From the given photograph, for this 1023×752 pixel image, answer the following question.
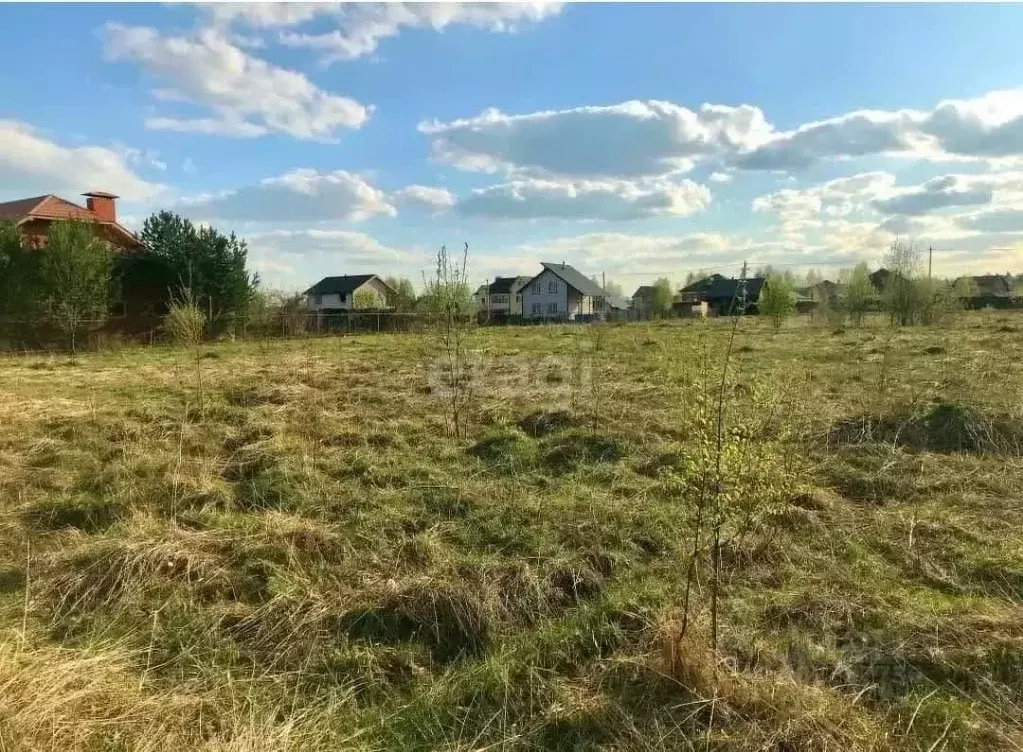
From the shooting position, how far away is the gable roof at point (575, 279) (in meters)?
56.8

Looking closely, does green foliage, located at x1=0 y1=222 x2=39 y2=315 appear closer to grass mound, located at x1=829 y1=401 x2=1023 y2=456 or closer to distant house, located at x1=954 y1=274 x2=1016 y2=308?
grass mound, located at x1=829 y1=401 x2=1023 y2=456

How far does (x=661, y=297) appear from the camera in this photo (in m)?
50.0

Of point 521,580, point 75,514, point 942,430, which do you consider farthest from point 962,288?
point 75,514

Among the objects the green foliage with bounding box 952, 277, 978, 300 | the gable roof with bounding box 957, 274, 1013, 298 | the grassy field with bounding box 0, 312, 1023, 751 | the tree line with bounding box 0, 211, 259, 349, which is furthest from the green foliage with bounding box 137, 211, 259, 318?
the gable roof with bounding box 957, 274, 1013, 298

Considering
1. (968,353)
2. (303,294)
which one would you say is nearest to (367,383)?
(968,353)

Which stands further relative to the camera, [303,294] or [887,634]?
[303,294]

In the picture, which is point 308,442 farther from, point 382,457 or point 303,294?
point 303,294

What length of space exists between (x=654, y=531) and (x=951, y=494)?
2.70 metres

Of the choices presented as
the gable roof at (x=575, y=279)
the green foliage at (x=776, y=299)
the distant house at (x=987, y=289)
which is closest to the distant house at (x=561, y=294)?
the gable roof at (x=575, y=279)

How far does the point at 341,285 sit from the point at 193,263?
36909 mm

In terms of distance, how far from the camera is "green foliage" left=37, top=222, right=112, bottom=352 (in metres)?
20.2

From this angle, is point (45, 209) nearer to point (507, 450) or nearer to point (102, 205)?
point (102, 205)

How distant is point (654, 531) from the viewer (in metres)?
4.67

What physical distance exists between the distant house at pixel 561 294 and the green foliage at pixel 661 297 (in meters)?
5.92
